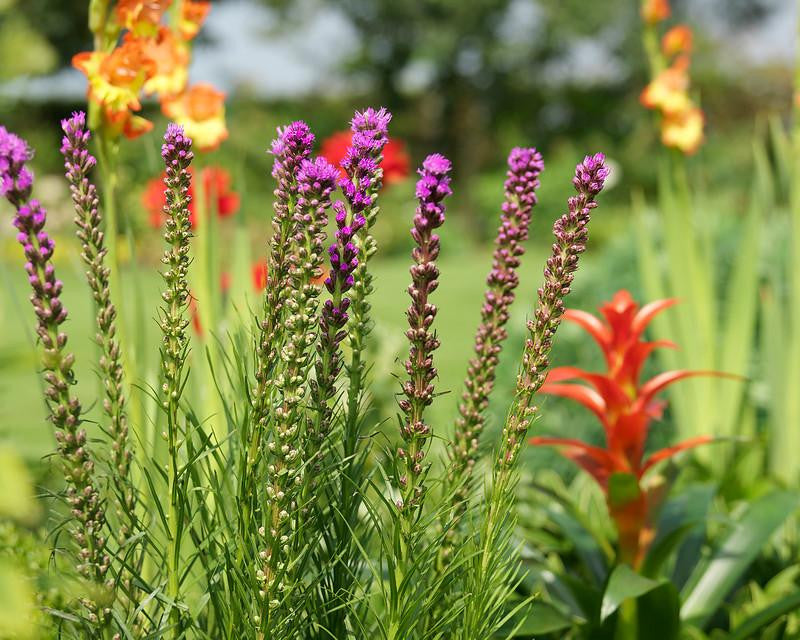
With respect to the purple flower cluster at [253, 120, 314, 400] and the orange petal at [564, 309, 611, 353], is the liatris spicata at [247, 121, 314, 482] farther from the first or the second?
the orange petal at [564, 309, 611, 353]

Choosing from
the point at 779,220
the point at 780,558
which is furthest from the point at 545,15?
the point at 780,558

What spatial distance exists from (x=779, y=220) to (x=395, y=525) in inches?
133

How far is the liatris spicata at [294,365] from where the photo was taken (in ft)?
2.93

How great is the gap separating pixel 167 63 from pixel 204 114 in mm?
294

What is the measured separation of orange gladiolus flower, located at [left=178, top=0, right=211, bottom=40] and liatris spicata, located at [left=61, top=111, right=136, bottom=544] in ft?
3.19

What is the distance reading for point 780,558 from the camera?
88.6 inches

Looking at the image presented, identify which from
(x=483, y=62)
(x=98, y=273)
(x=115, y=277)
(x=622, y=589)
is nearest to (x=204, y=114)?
(x=115, y=277)

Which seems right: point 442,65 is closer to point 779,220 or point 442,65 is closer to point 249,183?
point 249,183

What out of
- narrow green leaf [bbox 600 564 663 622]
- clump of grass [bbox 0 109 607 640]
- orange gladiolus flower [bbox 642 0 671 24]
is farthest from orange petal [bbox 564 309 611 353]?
orange gladiolus flower [bbox 642 0 671 24]

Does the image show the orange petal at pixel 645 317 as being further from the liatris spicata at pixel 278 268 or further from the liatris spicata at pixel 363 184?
the liatris spicata at pixel 278 268

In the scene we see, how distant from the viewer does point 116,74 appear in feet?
4.60

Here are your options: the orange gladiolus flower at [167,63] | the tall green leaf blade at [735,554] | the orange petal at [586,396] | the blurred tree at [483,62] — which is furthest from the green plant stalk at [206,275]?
the blurred tree at [483,62]

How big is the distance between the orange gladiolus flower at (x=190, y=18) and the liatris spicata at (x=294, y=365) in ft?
3.62

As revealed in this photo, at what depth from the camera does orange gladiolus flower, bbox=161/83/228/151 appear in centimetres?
190
